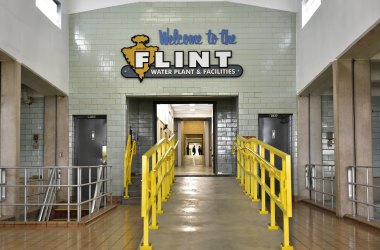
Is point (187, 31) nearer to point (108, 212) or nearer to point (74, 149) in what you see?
point (74, 149)

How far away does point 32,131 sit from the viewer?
1202cm

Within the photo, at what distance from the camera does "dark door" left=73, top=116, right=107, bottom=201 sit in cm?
1191

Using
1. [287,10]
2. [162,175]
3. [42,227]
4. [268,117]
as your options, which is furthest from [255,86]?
[42,227]

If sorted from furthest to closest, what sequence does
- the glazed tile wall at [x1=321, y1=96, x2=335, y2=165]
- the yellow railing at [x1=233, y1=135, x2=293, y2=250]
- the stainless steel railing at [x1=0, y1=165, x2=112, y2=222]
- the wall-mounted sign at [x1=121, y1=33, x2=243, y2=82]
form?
the glazed tile wall at [x1=321, y1=96, x2=335, y2=165] → the wall-mounted sign at [x1=121, y1=33, x2=243, y2=82] → the stainless steel railing at [x1=0, y1=165, x2=112, y2=222] → the yellow railing at [x1=233, y1=135, x2=293, y2=250]

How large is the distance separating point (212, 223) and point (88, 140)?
7050 mm

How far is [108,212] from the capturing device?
30.7 feet

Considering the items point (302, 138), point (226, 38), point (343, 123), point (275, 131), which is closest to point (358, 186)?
point (343, 123)

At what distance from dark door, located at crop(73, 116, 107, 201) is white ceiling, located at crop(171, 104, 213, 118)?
6.04m

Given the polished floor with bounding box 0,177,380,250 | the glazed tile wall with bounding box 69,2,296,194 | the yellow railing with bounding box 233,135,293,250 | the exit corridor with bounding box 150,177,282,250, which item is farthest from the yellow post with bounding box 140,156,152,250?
the glazed tile wall with bounding box 69,2,296,194

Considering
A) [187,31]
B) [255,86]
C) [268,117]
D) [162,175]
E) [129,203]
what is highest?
[187,31]

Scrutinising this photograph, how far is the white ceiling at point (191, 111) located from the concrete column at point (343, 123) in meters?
9.70

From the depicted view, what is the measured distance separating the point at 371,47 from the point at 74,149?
24.8 feet

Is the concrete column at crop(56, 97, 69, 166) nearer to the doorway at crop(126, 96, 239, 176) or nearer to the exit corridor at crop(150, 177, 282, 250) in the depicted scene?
the doorway at crop(126, 96, 239, 176)

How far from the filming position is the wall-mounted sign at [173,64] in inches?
451
